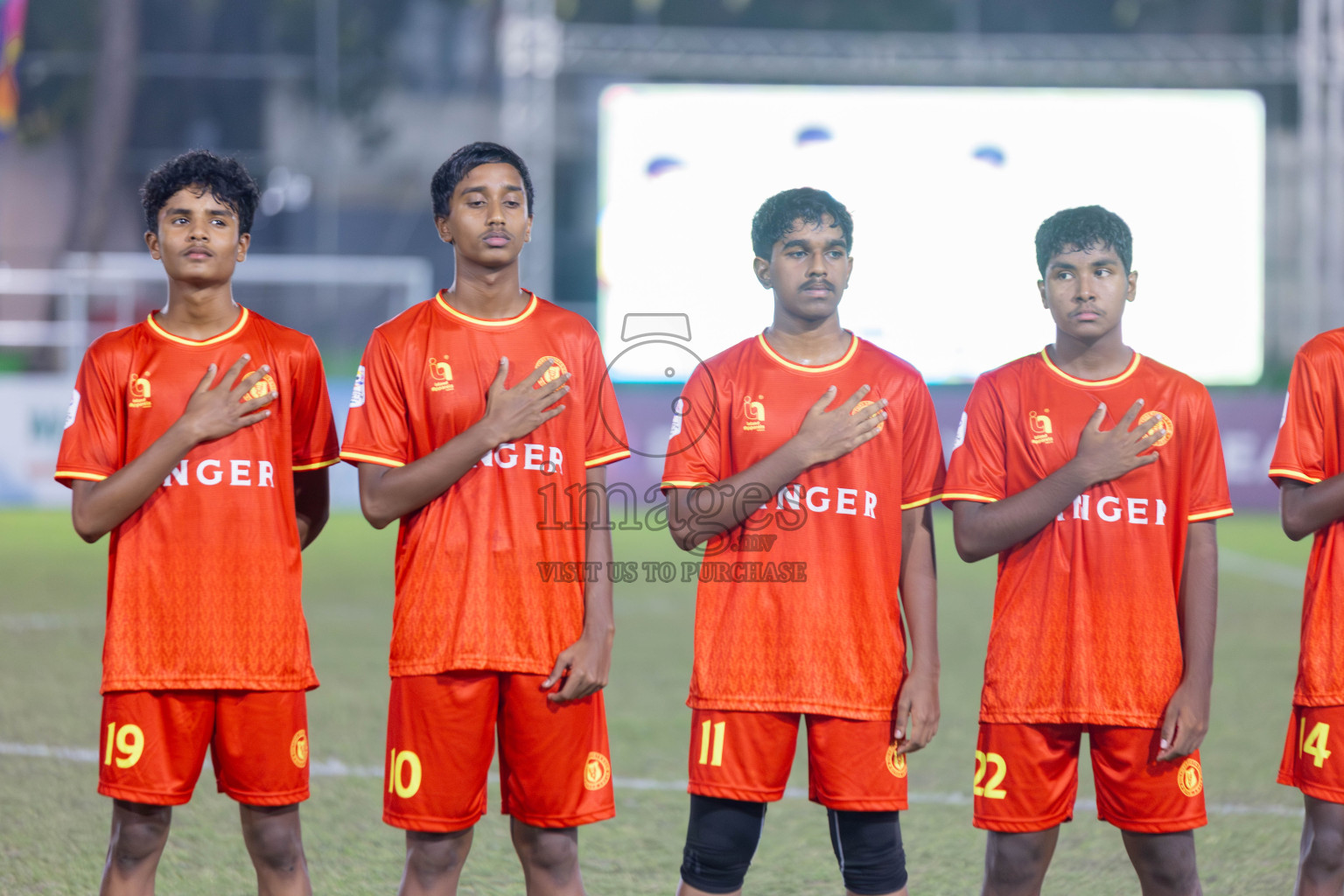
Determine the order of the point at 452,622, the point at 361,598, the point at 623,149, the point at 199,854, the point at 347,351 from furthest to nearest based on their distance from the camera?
1. the point at 347,351
2. the point at 623,149
3. the point at 361,598
4. the point at 199,854
5. the point at 452,622

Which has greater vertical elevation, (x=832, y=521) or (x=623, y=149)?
(x=623, y=149)

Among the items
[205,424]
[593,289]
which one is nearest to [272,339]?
[205,424]

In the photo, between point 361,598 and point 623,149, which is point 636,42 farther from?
point 361,598

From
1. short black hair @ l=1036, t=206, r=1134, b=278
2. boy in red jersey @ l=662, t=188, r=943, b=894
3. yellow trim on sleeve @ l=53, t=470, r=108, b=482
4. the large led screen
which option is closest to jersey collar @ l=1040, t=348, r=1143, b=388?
short black hair @ l=1036, t=206, r=1134, b=278

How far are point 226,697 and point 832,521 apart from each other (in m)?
1.31

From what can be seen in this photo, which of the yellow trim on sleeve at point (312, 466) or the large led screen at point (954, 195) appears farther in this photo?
the large led screen at point (954, 195)

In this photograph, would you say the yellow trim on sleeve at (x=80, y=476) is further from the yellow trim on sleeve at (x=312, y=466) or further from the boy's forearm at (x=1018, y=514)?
the boy's forearm at (x=1018, y=514)

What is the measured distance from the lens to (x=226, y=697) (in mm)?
2977

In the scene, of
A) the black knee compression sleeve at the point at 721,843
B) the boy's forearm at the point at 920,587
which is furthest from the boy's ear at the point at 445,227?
the black knee compression sleeve at the point at 721,843

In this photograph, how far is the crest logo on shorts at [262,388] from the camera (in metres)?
2.99

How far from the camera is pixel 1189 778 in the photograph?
293 centimetres

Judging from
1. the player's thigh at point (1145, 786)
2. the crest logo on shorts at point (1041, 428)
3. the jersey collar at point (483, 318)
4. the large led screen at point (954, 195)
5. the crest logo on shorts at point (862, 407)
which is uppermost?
the large led screen at point (954, 195)

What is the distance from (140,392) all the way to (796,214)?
142 cm

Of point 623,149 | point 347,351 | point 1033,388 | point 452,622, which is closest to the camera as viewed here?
point 452,622
